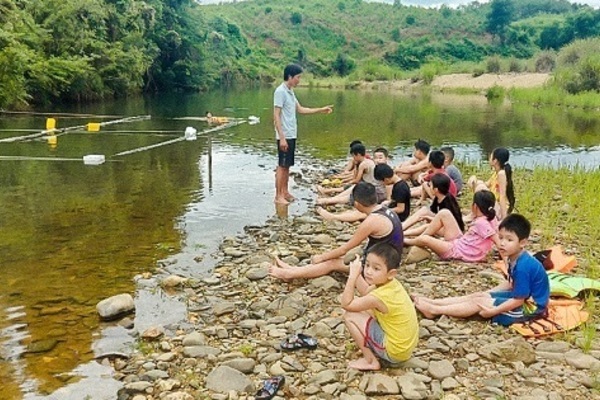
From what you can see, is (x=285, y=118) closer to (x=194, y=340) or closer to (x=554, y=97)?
(x=194, y=340)

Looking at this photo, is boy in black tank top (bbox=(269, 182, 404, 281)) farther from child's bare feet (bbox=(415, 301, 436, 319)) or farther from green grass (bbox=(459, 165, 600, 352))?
green grass (bbox=(459, 165, 600, 352))

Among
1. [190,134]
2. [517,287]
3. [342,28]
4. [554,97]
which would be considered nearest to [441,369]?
[517,287]

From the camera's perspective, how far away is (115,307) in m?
5.80

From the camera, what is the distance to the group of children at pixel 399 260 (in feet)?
14.1

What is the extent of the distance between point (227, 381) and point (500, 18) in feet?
319

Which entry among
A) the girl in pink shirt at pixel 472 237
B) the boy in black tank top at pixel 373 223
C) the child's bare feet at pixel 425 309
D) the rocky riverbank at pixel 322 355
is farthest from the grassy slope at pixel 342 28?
the child's bare feet at pixel 425 309

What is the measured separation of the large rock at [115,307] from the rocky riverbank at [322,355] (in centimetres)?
58

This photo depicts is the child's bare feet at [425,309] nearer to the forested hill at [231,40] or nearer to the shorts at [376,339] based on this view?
the shorts at [376,339]

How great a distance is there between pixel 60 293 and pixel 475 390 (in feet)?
14.9

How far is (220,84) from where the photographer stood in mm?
63000

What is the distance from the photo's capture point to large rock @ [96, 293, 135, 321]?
5754 mm

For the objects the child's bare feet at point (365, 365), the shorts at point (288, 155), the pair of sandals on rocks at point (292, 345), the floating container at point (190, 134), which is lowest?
the pair of sandals on rocks at point (292, 345)

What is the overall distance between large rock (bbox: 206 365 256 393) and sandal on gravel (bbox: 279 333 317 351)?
1.76ft

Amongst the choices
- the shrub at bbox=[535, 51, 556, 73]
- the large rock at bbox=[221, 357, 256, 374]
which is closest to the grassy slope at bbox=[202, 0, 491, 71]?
the shrub at bbox=[535, 51, 556, 73]
